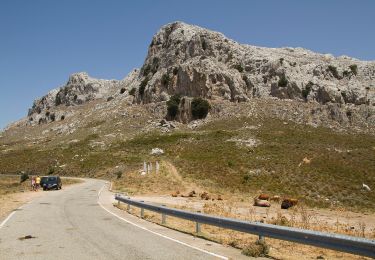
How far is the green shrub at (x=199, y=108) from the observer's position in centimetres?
9106

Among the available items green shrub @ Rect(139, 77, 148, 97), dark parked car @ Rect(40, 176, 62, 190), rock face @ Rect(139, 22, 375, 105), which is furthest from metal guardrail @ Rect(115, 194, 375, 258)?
green shrub @ Rect(139, 77, 148, 97)

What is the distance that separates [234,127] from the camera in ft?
268

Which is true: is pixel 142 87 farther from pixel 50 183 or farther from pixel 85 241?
pixel 85 241

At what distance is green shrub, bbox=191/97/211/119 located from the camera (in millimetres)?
91062

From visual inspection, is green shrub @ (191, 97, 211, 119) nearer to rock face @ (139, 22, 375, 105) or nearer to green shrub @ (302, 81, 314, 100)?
rock face @ (139, 22, 375, 105)

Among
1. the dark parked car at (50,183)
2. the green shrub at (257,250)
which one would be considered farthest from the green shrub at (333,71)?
the green shrub at (257,250)

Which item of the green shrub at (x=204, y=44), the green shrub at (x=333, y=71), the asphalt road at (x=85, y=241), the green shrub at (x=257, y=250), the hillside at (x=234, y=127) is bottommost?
the asphalt road at (x=85, y=241)

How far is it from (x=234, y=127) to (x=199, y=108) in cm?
1204

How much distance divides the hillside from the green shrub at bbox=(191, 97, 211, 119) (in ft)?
5.38

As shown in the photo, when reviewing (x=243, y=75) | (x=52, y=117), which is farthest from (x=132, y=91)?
(x=52, y=117)

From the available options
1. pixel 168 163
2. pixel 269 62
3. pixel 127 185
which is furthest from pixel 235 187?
pixel 269 62

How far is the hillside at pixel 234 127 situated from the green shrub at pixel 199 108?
5.38 feet

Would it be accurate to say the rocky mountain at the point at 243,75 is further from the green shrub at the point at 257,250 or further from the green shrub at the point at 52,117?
the green shrub at the point at 257,250

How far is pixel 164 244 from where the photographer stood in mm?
12094
